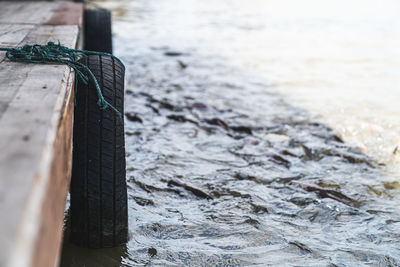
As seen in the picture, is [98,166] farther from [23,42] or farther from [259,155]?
[259,155]

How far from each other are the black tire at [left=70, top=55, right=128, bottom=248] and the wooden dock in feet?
0.55

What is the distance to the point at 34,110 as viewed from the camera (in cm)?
125

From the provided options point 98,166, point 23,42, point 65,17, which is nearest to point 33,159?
point 98,166

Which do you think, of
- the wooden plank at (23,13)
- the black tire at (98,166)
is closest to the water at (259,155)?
the black tire at (98,166)

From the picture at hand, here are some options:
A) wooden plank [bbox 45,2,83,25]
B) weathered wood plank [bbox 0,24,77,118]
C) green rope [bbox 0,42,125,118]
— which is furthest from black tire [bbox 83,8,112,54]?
green rope [bbox 0,42,125,118]

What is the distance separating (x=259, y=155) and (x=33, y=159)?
2.19m

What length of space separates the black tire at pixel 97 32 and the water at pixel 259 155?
1.53ft

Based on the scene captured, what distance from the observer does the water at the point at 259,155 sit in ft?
6.52

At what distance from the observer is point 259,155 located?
3.02 m

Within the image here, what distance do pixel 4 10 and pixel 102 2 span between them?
30.8ft

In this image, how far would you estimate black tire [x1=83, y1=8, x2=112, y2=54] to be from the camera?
4.75m

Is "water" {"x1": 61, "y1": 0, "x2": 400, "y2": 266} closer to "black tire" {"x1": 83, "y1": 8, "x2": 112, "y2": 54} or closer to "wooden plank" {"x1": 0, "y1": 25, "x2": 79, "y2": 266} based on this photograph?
"black tire" {"x1": 83, "y1": 8, "x2": 112, "y2": 54}

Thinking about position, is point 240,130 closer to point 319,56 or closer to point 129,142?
point 129,142

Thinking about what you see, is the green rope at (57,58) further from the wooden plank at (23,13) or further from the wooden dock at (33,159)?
the wooden plank at (23,13)
